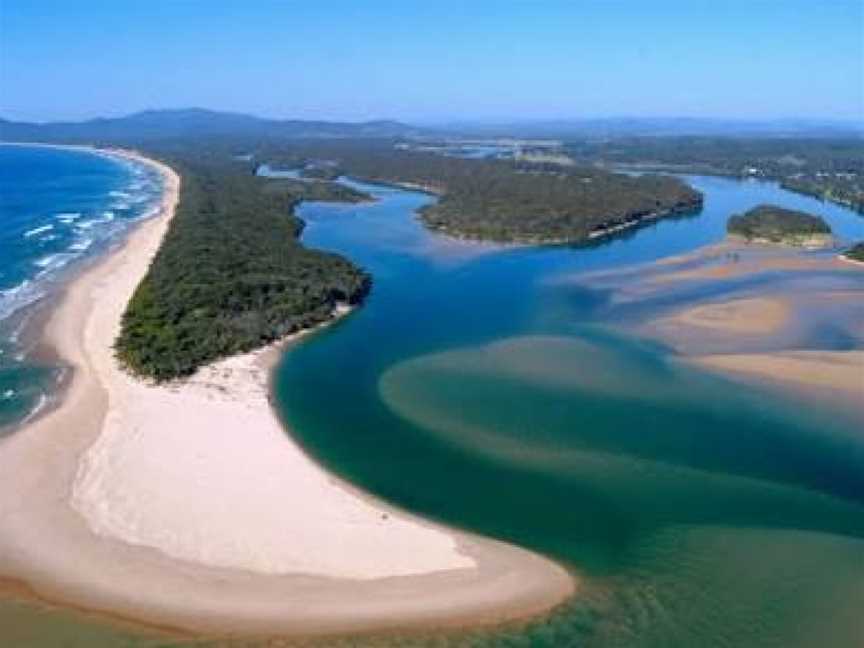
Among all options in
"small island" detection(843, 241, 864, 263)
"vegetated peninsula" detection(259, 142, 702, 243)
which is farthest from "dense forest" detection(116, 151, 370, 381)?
"small island" detection(843, 241, 864, 263)

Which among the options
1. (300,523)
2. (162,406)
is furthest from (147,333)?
(300,523)

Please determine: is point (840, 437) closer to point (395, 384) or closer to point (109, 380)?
point (395, 384)

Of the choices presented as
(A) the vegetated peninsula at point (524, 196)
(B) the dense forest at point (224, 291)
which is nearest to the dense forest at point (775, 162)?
(A) the vegetated peninsula at point (524, 196)

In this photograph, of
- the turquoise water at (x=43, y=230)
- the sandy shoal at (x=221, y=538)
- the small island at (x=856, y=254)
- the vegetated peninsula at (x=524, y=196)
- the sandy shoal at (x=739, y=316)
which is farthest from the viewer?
the vegetated peninsula at (x=524, y=196)

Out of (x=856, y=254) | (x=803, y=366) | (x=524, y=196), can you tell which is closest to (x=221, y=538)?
(x=803, y=366)

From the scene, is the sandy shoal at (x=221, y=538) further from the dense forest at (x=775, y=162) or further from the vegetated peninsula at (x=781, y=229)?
the dense forest at (x=775, y=162)

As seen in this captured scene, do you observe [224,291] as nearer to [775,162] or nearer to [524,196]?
[524,196]
